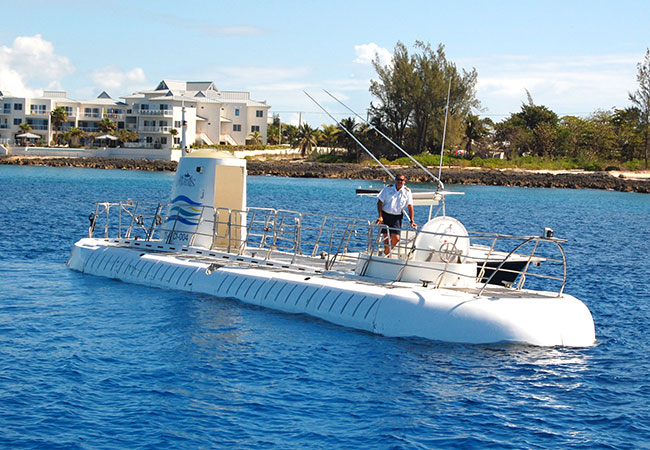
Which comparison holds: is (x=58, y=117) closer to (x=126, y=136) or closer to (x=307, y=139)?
(x=126, y=136)

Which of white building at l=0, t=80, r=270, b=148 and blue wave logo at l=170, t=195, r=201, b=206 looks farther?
white building at l=0, t=80, r=270, b=148

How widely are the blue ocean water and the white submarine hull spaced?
270 millimetres

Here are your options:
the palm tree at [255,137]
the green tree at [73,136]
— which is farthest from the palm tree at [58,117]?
the palm tree at [255,137]

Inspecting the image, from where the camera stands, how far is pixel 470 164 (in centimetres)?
10375

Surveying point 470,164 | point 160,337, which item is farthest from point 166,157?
point 160,337

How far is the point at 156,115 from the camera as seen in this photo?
112 meters

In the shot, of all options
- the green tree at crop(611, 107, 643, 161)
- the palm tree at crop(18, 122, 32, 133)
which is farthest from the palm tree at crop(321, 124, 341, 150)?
the palm tree at crop(18, 122, 32, 133)

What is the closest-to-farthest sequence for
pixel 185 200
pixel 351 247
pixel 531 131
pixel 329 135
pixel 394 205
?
pixel 394 205 < pixel 351 247 < pixel 185 200 < pixel 531 131 < pixel 329 135

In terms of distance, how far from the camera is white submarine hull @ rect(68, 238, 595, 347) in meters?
15.0

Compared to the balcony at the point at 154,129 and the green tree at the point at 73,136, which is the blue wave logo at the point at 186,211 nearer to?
the balcony at the point at 154,129

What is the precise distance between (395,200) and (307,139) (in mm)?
102310

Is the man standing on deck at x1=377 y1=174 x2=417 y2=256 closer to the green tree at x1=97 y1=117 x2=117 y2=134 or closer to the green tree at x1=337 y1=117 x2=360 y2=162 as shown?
the green tree at x1=337 y1=117 x2=360 y2=162

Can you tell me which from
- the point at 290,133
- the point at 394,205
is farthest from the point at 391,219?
the point at 290,133

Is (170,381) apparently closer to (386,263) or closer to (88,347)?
(88,347)
